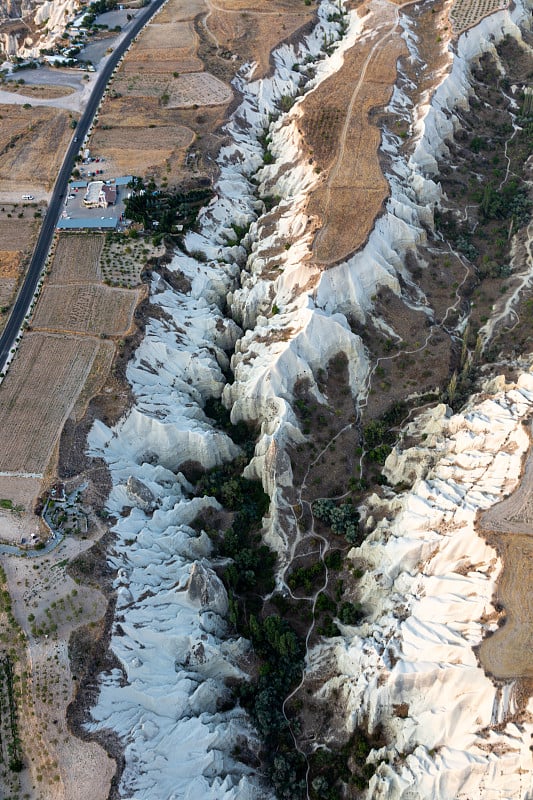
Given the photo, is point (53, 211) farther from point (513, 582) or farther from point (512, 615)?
point (512, 615)

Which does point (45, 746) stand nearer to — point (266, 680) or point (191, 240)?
point (266, 680)

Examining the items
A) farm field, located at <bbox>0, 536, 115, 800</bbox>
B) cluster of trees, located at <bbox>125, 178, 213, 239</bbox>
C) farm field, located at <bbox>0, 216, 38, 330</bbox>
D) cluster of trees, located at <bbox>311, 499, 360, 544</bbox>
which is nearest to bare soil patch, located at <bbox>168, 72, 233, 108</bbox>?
cluster of trees, located at <bbox>125, 178, 213, 239</bbox>

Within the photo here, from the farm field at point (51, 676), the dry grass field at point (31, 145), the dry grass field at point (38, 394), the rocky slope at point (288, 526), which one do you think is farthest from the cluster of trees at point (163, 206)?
the farm field at point (51, 676)

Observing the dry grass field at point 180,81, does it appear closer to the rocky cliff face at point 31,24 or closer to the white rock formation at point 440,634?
the rocky cliff face at point 31,24

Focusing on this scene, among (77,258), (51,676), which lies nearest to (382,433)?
(51,676)

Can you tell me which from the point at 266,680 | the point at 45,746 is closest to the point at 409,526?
the point at 266,680

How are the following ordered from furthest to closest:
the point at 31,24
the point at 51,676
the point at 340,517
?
the point at 31,24, the point at 340,517, the point at 51,676
